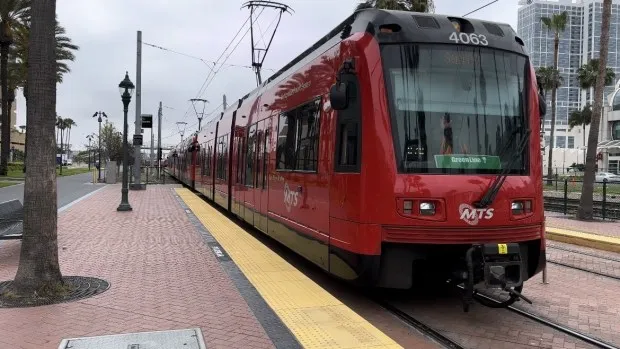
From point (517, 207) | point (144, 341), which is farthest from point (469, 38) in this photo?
point (144, 341)

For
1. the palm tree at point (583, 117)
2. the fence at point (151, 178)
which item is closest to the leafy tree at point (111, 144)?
the fence at point (151, 178)

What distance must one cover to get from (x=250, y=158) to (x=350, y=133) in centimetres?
575

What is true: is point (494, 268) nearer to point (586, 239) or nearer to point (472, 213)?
point (472, 213)

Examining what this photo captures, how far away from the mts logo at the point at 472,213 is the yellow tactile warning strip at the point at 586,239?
277 inches

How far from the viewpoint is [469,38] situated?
638 cm

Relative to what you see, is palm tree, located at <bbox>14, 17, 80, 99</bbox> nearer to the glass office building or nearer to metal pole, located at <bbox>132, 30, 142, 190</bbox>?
metal pole, located at <bbox>132, 30, 142, 190</bbox>

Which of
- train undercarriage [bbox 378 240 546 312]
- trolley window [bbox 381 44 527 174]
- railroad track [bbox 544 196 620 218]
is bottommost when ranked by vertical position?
railroad track [bbox 544 196 620 218]

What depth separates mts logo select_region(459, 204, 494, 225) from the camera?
19.4ft

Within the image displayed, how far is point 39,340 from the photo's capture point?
16.3 ft

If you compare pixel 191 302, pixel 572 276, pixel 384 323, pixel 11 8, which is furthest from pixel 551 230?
pixel 11 8

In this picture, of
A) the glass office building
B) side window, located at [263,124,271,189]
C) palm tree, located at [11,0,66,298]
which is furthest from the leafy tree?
palm tree, located at [11,0,66,298]

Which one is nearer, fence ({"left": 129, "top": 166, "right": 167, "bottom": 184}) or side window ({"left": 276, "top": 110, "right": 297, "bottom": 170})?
side window ({"left": 276, "top": 110, "right": 297, "bottom": 170})

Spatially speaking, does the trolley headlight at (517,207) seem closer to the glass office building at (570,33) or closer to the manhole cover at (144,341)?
the manhole cover at (144,341)

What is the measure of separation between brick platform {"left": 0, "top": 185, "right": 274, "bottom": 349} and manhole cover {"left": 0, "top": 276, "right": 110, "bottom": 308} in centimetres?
15
